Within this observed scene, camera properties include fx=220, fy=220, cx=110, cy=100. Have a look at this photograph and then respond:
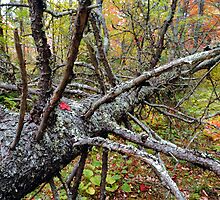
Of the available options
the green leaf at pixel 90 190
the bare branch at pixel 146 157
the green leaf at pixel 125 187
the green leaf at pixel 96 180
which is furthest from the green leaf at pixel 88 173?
the bare branch at pixel 146 157

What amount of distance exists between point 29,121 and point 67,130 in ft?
0.65

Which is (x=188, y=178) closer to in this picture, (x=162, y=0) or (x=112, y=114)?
(x=112, y=114)

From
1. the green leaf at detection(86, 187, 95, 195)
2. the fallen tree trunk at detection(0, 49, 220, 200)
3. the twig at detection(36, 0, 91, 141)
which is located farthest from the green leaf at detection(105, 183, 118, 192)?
the twig at detection(36, 0, 91, 141)

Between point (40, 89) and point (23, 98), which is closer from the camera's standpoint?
point (23, 98)

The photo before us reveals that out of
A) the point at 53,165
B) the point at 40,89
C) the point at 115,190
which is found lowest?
the point at 115,190

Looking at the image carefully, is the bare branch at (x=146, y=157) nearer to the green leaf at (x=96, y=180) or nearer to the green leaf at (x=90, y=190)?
the green leaf at (x=90, y=190)

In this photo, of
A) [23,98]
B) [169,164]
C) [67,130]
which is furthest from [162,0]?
[23,98]

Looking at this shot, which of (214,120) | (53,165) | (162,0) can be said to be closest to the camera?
(53,165)

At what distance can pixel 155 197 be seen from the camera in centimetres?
274

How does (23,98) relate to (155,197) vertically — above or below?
above

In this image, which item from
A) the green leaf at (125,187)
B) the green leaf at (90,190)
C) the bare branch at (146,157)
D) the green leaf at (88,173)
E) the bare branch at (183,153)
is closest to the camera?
the bare branch at (146,157)

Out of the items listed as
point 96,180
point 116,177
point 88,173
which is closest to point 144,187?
point 116,177

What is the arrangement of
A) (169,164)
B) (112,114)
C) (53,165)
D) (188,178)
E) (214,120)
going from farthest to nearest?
(214,120), (169,164), (188,178), (112,114), (53,165)

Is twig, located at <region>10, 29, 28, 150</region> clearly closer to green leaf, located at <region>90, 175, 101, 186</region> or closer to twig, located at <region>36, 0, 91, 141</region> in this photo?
twig, located at <region>36, 0, 91, 141</region>
